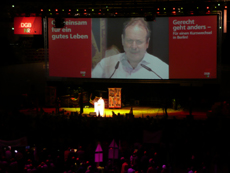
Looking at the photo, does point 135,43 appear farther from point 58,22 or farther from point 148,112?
point 58,22

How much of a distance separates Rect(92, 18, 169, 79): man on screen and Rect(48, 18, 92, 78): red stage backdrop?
62 centimetres

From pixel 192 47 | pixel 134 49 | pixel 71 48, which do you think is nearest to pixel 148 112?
pixel 134 49

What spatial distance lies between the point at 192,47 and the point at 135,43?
2300 mm

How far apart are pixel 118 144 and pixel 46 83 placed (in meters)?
7.04

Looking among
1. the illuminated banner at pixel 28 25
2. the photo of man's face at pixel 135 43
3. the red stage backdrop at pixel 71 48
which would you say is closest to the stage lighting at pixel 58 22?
the red stage backdrop at pixel 71 48

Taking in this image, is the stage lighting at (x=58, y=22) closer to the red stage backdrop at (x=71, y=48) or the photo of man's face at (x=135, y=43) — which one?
the red stage backdrop at (x=71, y=48)

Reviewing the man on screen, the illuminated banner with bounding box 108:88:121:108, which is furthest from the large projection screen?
the illuminated banner with bounding box 108:88:121:108

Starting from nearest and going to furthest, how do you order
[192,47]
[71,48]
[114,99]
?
1. [192,47]
2. [71,48]
3. [114,99]

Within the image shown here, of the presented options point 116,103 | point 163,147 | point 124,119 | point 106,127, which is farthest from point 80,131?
point 116,103

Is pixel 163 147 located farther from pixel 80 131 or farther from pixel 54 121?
pixel 54 121

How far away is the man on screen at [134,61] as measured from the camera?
1382 centimetres

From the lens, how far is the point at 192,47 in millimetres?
13484

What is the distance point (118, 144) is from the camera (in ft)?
31.8

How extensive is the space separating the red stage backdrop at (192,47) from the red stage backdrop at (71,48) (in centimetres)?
346
